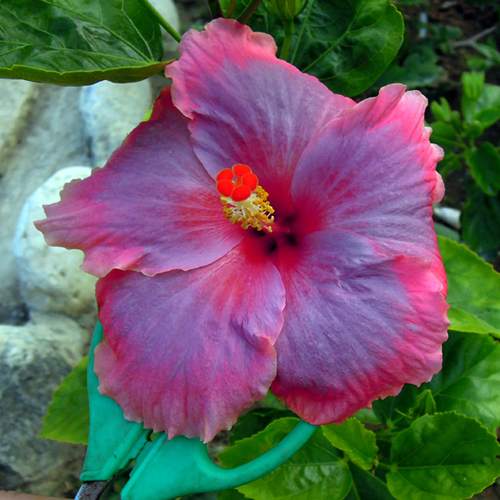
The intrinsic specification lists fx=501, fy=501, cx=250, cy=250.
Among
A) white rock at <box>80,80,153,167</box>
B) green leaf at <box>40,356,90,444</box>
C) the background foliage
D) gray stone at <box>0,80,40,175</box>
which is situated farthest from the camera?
gray stone at <box>0,80,40,175</box>

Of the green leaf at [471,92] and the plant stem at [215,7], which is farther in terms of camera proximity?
the green leaf at [471,92]

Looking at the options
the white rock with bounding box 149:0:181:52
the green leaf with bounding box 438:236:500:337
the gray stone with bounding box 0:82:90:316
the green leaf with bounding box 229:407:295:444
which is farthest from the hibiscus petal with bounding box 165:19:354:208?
the white rock with bounding box 149:0:181:52

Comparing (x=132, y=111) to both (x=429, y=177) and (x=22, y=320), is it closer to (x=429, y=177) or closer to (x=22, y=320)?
(x=22, y=320)

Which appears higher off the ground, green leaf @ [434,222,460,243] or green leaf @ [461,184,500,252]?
green leaf @ [461,184,500,252]

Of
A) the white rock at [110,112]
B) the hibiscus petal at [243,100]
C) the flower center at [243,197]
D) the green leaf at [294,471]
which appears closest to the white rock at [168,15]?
the white rock at [110,112]

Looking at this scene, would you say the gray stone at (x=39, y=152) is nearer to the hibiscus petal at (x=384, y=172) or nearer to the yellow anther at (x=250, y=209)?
the yellow anther at (x=250, y=209)

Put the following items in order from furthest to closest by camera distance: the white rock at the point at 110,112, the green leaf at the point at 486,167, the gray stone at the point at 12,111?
1. the gray stone at the point at 12,111
2. the white rock at the point at 110,112
3. the green leaf at the point at 486,167

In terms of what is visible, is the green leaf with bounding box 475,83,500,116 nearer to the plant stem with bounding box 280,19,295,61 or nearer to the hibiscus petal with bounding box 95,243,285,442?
the plant stem with bounding box 280,19,295,61
